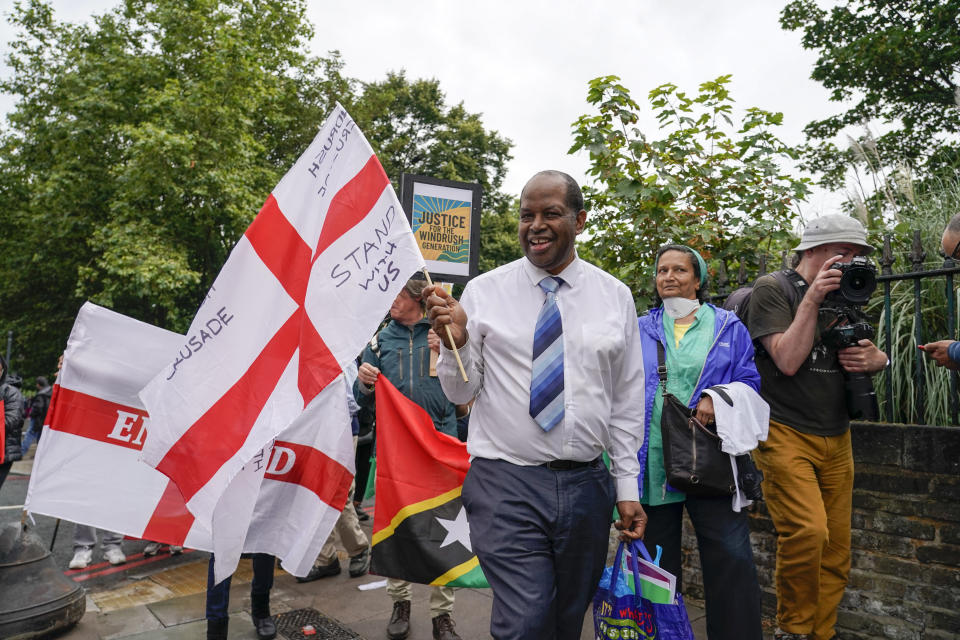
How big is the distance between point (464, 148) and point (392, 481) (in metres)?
28.9

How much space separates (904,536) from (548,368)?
2.57 m

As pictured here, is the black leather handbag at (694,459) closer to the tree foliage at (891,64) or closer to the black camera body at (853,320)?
the black camera body at (853,320)

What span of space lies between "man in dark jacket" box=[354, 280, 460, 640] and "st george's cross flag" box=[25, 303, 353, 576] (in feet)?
1.60

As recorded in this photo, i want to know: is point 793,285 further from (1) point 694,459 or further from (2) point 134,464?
(2) point 134,464

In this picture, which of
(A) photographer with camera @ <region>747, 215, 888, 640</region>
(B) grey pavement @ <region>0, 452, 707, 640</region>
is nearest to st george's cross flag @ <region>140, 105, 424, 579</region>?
(B) grey pavement @ <region>0, 452, 707, 640</region>

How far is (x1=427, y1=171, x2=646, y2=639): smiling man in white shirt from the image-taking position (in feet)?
A: 7.90

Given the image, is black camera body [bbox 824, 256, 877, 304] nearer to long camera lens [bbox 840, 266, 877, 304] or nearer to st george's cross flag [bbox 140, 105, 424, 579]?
long camera lens [bbox 840, 266, 877, 304]

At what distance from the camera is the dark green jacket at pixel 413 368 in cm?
444

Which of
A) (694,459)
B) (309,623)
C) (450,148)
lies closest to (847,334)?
(694,459)

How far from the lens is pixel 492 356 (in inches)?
103

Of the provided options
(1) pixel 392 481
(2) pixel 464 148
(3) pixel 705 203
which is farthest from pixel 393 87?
(1) pixel 392 481

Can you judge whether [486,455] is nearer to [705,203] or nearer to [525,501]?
[525,501]

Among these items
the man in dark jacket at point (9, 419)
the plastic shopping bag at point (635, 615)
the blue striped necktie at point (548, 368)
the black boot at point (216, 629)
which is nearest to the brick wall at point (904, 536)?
the plastic shopping bag at point (635, 615)

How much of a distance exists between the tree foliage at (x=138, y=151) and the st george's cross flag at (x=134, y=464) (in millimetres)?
12661
